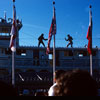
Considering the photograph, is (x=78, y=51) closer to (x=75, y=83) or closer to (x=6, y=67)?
(x=6, y=67)

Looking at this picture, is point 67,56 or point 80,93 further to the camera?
point 67,56

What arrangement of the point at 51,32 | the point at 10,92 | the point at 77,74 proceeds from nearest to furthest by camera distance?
the point at 10,92 → the point at 77,74 → the point at 51,32

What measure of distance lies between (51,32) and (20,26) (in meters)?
20.5

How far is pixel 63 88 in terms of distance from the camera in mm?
2322

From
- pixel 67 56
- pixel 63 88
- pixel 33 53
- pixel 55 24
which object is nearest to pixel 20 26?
pixel 33 53

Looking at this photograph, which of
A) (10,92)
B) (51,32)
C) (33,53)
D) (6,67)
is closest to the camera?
(10,92)

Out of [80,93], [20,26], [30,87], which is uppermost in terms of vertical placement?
[20,26]

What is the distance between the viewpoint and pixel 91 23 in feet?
62.6

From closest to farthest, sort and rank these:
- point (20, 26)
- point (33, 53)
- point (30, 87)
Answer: point (30, 87)
point (33, 53)
point (20, 26)

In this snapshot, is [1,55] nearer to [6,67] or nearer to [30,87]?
[6,67]

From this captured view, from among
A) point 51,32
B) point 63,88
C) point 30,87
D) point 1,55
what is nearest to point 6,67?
point 1,55

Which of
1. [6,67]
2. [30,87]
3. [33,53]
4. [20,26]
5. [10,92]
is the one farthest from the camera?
[20,26]

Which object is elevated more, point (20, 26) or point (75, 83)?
point (20, 26)

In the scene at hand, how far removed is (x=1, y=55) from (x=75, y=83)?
32081 mm
